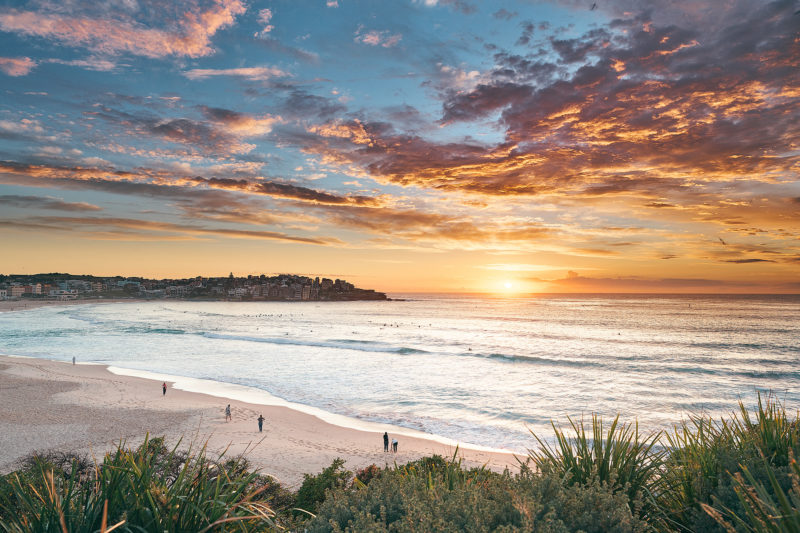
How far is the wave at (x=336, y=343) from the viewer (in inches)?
2282

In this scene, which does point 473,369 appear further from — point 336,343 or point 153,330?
point 153,330

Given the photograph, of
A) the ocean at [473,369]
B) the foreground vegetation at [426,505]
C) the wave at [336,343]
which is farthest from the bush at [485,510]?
the wave at [336,343]

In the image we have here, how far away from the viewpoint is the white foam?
22641 mm

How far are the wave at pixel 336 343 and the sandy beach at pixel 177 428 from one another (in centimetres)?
2909

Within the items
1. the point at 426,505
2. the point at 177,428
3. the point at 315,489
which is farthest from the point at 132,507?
the point at 177,428

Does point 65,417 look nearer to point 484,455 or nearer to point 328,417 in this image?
point 328,417

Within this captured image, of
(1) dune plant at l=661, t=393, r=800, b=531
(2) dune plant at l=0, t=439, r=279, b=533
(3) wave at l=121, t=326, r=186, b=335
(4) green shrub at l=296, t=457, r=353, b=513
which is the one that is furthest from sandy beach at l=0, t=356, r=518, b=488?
(3) wave at l=121, t=326, r=186, b=335

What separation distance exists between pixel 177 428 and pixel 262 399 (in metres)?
8.12

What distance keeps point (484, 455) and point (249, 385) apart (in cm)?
2164

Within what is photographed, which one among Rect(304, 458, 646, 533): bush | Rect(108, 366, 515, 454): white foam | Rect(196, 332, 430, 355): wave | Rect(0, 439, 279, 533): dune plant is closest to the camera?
Rect(304, 458, 646, 533): bush

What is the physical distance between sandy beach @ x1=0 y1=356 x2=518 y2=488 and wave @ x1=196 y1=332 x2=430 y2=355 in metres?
29.1

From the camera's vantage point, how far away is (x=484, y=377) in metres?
39.1

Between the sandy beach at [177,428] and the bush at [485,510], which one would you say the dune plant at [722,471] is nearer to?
the bush at [485,510]

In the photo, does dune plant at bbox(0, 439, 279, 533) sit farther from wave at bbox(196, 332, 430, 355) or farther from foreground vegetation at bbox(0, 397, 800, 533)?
wave at bbox(196, 332, 430, 355)
